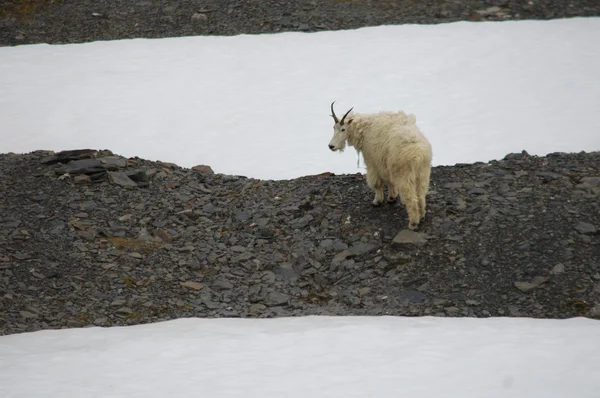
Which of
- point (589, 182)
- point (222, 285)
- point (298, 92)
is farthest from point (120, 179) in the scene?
point (589, 182)

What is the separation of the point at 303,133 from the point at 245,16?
8086 millimetres

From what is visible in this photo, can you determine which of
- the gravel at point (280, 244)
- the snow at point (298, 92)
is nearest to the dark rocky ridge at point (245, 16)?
the snow at point (298, 92)

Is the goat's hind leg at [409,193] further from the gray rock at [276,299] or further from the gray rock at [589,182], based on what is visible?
the gray rock at [589,182]

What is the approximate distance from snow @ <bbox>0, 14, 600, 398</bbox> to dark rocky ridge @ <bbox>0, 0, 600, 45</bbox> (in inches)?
34.8

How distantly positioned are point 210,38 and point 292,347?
1608cm

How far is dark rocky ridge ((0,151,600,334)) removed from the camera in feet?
36.1

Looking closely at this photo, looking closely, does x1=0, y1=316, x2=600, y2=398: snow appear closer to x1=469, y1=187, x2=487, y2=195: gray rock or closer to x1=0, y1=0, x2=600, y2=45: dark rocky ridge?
x1=469, y1=187, x2=487, y2=195: gray rock

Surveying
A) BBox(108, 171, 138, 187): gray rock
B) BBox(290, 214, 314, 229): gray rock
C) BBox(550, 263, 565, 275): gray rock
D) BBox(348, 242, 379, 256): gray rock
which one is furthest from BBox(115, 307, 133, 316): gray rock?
BBox(550, 263, 565, 275): gray rock

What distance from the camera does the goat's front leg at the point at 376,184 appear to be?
1228cm

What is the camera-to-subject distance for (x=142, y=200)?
45.0ft

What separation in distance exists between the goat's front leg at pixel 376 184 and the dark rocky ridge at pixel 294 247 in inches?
9.3

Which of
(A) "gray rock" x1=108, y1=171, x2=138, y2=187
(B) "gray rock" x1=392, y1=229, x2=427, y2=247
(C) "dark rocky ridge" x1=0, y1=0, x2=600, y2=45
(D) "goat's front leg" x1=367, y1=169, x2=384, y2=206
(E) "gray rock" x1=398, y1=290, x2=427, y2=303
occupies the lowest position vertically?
(E) "gray rock" x1=398, y1=290, x2=427, y2=303

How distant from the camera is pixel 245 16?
24.7 m

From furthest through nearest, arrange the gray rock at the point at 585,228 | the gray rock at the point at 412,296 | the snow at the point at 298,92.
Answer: the snow at the point at 298,92, the gray rock at the point at 585,228, the gray rock at the point at 412,296
